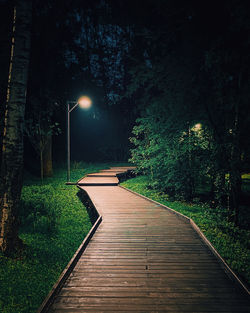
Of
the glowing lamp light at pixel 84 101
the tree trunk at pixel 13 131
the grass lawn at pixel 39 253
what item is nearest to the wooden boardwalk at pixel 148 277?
the grass lawn at pixel 39 253

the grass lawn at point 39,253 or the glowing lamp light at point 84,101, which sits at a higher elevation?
the glowing lamp light at point 84,101

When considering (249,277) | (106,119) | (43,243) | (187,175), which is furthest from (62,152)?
(249,277)

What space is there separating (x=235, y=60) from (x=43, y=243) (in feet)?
24.2

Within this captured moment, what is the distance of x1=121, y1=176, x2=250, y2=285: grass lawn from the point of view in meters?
4.88

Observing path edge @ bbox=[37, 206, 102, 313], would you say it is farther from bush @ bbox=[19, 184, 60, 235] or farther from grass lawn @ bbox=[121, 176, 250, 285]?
grass lawn @ bbox=[121, 176, 250, 285]

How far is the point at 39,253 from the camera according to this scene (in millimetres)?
5043

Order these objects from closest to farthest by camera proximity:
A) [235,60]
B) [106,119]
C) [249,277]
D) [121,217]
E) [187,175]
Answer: [249,277] → [235,60] → [121,217] → [187,175] → [106,119]

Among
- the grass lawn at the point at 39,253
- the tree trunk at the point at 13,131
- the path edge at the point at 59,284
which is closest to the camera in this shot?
the path edge at the point at 59,284

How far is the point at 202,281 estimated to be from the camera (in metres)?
3.54

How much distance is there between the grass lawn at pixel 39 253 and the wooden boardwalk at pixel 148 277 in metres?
0.66

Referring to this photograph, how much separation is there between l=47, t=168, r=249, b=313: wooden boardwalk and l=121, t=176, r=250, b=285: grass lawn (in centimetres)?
71

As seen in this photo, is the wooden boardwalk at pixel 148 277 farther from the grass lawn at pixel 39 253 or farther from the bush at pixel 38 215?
the bush at pixel 38 215

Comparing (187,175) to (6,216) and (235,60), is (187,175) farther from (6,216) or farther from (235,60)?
(6,216)

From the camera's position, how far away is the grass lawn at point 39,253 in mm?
3565
